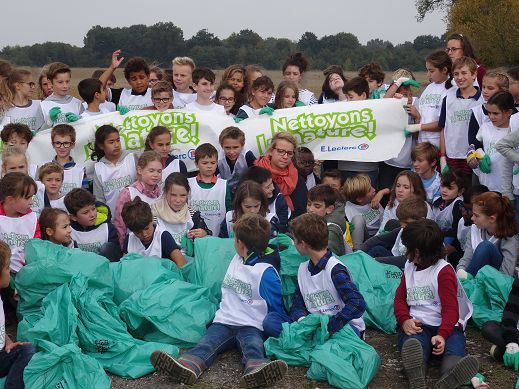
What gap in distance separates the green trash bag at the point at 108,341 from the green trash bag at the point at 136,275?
364mm

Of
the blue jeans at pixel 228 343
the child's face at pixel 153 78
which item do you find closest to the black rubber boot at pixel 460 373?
the blue jeans at pixel 228 343

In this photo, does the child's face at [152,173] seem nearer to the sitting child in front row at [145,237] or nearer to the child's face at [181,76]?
the sitting child in front row at [145,237]

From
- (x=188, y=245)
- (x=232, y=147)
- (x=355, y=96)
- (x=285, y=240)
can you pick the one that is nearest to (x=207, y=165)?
(x=232, y=147)

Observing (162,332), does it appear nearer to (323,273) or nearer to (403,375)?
(323,273)

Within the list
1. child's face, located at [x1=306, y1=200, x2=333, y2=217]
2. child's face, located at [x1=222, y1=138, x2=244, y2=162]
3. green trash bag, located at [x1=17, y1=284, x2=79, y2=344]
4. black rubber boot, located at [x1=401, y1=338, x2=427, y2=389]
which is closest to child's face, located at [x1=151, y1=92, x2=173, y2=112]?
child's face, located at [x1=222, y1=138, x2=244, y2=162]

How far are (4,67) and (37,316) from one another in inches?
172

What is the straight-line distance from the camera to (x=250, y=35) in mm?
40625

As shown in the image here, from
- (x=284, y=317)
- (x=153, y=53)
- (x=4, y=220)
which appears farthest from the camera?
(x=153, y=53)

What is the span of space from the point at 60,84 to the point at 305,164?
339 centimetres

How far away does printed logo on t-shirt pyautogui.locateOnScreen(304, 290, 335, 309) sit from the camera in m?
4.15

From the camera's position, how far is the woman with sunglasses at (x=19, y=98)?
7023 mm

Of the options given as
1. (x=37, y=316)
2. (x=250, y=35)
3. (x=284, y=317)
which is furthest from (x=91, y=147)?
(x=250, y=35)

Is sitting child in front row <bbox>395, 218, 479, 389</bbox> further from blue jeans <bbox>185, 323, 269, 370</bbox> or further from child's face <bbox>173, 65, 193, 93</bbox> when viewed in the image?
child's face <bbox>173, 65, 193, 93</bbox>

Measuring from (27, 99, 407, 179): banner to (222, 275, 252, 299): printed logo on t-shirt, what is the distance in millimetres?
2983
